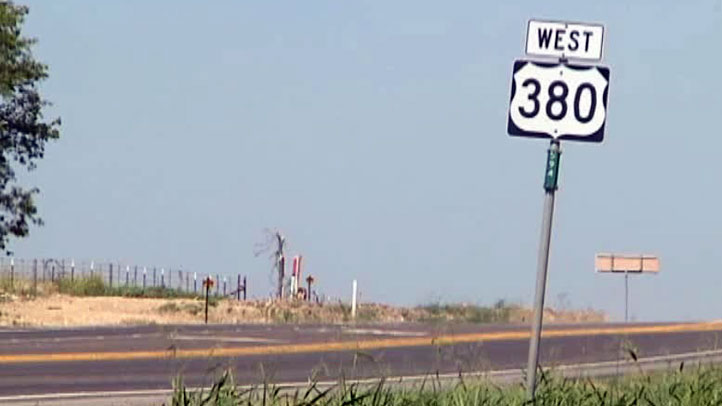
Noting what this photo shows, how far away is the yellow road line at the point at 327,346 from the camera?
69.5 ft

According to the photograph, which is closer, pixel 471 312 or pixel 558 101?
pixel 558 101

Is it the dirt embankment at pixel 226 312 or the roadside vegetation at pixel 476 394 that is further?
the dirt embankment at pixel 226 312

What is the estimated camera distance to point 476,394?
39.7 feet

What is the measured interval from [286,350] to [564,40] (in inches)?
443

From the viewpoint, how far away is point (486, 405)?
1188cm

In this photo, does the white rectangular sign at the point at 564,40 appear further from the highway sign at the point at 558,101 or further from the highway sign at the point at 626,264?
the highway sign at the point at 626,264

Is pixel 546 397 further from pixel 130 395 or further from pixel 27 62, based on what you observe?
pixel 27 62

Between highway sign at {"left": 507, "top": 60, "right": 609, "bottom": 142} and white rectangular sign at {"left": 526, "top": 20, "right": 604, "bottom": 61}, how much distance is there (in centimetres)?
10

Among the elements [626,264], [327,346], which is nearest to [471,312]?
[626,264]

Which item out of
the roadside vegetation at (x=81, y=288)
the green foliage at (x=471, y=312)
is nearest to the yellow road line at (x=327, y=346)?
the green foliage at (x=471, y=312)

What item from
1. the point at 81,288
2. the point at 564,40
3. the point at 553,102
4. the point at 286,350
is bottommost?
the point at 81,288

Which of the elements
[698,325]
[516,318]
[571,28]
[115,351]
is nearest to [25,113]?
[516,318]

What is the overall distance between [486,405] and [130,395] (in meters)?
5.50

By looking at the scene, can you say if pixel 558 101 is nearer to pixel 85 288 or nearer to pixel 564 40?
pixel 564 40
